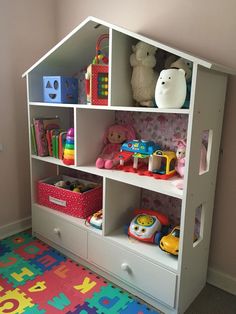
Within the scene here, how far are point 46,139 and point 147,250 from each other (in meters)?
1.12

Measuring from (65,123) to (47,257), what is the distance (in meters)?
1.08

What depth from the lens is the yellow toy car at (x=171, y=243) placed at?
59.6 inches

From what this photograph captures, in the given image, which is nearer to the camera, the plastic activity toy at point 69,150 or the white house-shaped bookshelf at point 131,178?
the white house-shaped bookshelf at point 131,178

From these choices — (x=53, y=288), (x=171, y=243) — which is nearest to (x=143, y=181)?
(x=171, y=243)

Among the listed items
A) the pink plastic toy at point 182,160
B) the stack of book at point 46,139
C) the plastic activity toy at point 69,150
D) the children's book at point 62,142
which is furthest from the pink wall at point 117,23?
the plastic activity toy at point 69,150

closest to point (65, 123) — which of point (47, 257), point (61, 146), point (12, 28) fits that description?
point (61, 146)

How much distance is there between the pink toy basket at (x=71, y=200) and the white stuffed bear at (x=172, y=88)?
91cm

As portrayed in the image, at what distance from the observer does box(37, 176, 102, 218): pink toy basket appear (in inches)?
77.4

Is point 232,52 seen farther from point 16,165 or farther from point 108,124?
point 16,165

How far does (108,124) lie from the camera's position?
2043 millimetres

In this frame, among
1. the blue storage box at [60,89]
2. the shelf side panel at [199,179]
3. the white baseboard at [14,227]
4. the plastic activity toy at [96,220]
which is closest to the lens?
the shelf side panel at [199,179]

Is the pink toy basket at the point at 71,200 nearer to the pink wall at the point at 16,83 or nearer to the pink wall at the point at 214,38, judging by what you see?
the pink wall at the point at 16,83

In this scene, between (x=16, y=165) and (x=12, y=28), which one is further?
(x=16, y=165)

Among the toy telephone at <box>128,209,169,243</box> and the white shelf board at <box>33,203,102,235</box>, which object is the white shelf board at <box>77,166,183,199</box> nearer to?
the toy telephone at <box>128,209,169,243</box>
